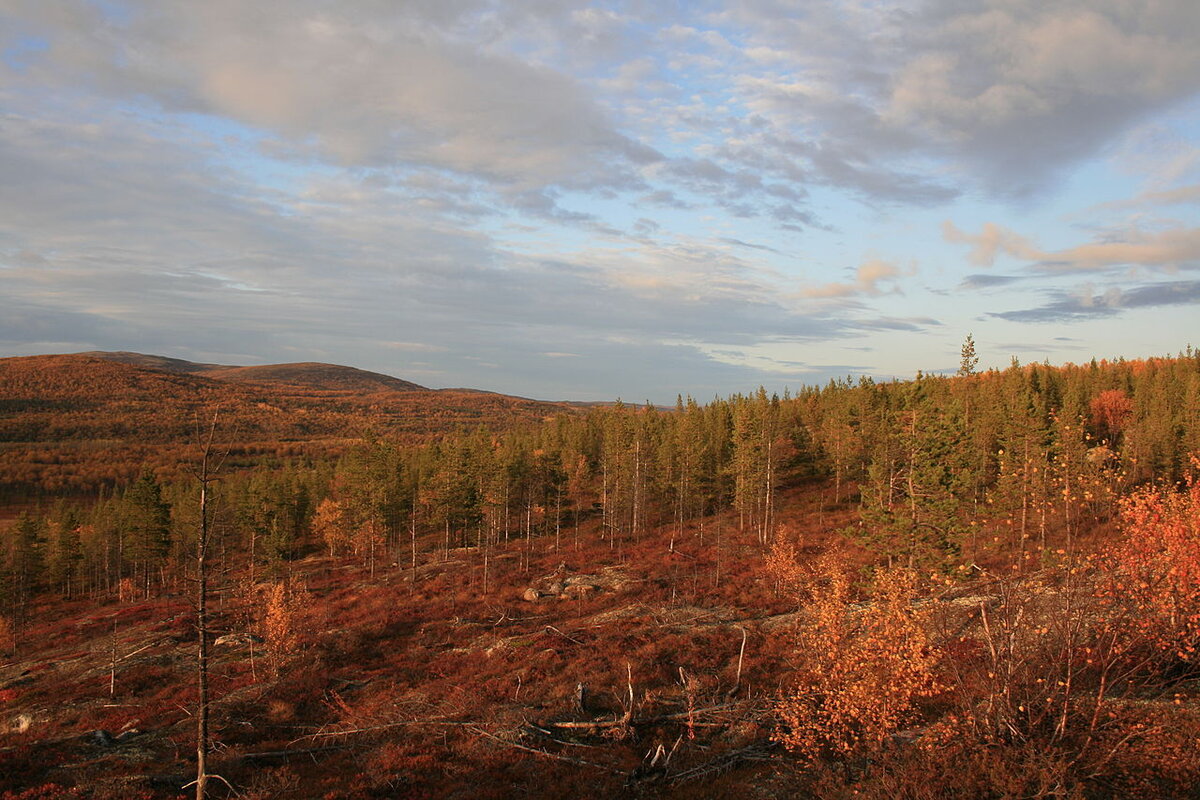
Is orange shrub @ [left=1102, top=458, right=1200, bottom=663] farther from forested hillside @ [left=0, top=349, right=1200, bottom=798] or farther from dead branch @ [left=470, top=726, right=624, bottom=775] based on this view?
dead branch @ [left=470, top=726, right=624, bottom=775]

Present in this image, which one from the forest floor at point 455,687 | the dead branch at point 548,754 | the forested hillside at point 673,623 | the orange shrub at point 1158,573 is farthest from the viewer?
the dead branch at point 548,754

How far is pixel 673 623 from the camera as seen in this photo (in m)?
42.4

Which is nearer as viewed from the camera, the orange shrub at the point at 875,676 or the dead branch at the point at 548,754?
the orange shrub at the point at 875,676

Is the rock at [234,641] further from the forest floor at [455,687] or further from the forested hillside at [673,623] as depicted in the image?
the forested hillside at [673,623]

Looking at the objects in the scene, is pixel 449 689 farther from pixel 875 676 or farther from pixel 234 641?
pixel 234 641

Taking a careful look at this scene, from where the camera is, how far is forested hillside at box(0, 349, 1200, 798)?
1574cm

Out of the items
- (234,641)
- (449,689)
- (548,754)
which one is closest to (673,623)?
(449,689)

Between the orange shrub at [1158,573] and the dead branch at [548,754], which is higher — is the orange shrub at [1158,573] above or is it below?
above

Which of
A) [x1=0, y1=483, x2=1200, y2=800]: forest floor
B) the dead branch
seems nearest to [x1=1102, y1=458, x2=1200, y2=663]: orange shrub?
[x1=0, y1=483, x2=1200, y2=800]: forest floor

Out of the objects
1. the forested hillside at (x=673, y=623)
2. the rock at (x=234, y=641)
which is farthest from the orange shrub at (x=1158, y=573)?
the rock at (x=234, y=641)

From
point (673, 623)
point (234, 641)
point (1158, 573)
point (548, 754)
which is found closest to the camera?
point (1158, 573)

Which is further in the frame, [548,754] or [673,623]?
[673,623]

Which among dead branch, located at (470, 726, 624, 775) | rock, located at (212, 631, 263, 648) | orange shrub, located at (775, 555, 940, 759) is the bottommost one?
rock, located at (212, 631, 263, 648)

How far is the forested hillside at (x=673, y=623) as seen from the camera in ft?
51.6
